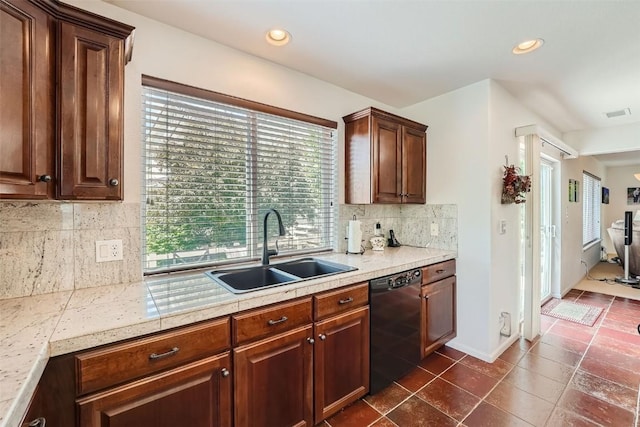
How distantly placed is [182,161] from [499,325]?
9.93ft

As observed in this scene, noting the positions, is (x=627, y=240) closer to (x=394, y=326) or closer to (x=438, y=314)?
(x=438, y=314)

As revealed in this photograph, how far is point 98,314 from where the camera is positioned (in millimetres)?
1153

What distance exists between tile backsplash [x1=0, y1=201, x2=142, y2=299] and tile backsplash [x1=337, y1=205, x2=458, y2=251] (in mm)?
1670

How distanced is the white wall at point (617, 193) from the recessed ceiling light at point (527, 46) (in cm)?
728

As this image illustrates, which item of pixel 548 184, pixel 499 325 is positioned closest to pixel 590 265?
pixel 548 184

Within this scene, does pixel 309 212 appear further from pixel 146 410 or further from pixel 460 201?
pixel 146 410

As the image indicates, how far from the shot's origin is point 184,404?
1.21m

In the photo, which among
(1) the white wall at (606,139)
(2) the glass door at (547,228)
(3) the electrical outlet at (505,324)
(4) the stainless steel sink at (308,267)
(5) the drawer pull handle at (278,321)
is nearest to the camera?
(5) the drawer pull handle at (278,321)

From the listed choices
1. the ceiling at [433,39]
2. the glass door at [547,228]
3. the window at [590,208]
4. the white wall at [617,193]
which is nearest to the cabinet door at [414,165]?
the ceiling at [433,39]

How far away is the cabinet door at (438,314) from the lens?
7.74 ft

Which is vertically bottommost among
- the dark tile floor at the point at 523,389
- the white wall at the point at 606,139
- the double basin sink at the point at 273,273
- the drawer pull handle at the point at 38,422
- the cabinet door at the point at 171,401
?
the dark tile floor at the point at 523,389

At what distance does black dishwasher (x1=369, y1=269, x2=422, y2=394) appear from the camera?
1.97 metres

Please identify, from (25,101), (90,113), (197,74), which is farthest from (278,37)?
(25,101)

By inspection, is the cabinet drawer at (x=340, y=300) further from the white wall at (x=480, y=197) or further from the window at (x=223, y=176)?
the white wall at (x=480, y=197)
